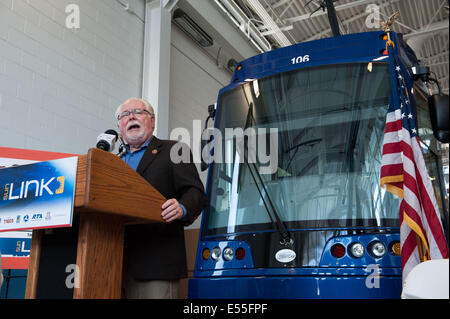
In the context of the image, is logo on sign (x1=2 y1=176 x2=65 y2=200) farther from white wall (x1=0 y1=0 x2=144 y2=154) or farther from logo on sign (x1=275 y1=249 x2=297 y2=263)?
white wall (x1=0 y1=0 x2=144 y2=154)

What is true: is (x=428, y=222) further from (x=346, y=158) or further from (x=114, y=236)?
(x=114, y=236)

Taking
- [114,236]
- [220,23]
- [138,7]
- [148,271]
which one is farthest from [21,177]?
[220,23]

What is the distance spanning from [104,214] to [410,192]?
5.40 ft

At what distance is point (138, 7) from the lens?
20.7 ft

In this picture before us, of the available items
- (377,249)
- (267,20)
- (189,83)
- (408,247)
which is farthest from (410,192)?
(267,20)

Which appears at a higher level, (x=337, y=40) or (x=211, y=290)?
(x=337, y=40)

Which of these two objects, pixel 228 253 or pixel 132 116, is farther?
pixel 228 253

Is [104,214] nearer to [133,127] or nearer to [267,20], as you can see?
[133,127]

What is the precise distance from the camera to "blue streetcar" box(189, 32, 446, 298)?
2.73 meters

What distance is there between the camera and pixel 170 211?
6.24 ft

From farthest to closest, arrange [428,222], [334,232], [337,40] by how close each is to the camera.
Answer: [337,40] < [334,232] < [428,222]

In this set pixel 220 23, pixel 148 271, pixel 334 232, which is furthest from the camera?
pixel 220 23

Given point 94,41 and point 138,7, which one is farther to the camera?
point 138,7

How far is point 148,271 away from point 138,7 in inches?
200
